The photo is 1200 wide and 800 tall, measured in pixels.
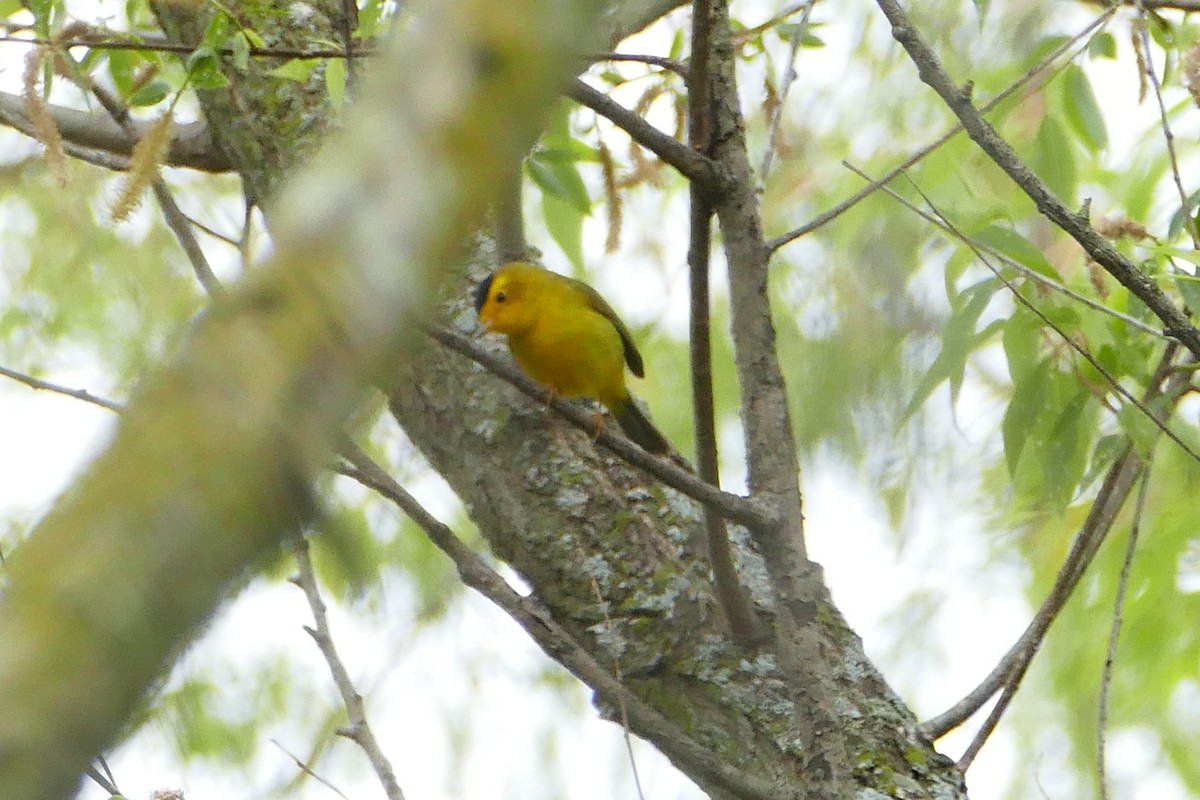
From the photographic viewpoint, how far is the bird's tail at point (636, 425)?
3.67 m

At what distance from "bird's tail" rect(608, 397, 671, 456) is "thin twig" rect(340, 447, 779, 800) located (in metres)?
1.39

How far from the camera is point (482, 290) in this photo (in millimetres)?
3193

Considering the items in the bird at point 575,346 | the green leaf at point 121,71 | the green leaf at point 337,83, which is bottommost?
the green leaf at point 121,71

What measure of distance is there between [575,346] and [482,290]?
33.4 inches

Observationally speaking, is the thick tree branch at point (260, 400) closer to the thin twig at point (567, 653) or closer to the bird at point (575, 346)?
the thin twig at point (567, 653)

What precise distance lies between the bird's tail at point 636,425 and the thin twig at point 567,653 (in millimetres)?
1388

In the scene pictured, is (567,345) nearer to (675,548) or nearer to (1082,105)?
(675,548)

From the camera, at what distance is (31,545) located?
631 millimetres

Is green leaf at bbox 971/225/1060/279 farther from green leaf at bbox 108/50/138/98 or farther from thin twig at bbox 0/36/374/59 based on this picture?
green leaf at bbox 108/50/138/98

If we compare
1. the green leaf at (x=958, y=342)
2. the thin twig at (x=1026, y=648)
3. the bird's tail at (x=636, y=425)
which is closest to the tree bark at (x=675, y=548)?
the thin twig at (x=1026, y=648)

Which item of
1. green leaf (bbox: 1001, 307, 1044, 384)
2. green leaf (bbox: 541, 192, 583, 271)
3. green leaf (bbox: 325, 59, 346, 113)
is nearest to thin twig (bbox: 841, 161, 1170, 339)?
green leaf (bbox: 1001, 307, 1044, 384)

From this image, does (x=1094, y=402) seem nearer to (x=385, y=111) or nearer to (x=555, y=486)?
(x=555, y=486)

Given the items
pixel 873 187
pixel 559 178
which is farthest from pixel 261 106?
pixel 873 187

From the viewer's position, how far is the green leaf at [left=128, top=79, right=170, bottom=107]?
2502 millimetres
